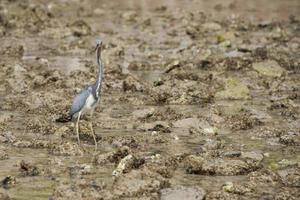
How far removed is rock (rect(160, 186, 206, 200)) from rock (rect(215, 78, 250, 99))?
6999mm

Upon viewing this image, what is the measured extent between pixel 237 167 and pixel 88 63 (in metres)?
11.1

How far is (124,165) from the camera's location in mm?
10695

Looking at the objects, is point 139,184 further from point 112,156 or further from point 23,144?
point 23,144

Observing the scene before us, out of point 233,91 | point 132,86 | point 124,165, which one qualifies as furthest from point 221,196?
point 132,86

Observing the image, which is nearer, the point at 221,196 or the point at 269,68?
the point at 221,196

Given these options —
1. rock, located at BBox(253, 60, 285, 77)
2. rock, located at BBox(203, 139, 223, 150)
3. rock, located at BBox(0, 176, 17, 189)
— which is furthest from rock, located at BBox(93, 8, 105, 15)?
rock, located at BBox(0, 176, 17, 189)

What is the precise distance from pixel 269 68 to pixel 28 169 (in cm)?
1049

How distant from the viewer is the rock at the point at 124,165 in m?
10.7

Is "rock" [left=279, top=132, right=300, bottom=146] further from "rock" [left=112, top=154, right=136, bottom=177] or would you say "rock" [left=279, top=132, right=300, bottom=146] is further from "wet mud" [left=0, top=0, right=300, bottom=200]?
"rock" [left=112, top=154, right=136, bottom=177]

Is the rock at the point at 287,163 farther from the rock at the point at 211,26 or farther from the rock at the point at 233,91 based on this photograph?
the rock at the point at 211,26

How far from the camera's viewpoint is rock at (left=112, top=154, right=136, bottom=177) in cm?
1066

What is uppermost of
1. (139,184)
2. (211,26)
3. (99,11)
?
(139,184)

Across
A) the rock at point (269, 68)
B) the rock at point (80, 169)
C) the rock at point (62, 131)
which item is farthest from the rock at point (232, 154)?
the rock at point (269, 68)

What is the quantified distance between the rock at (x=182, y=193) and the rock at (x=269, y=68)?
10104 mm
